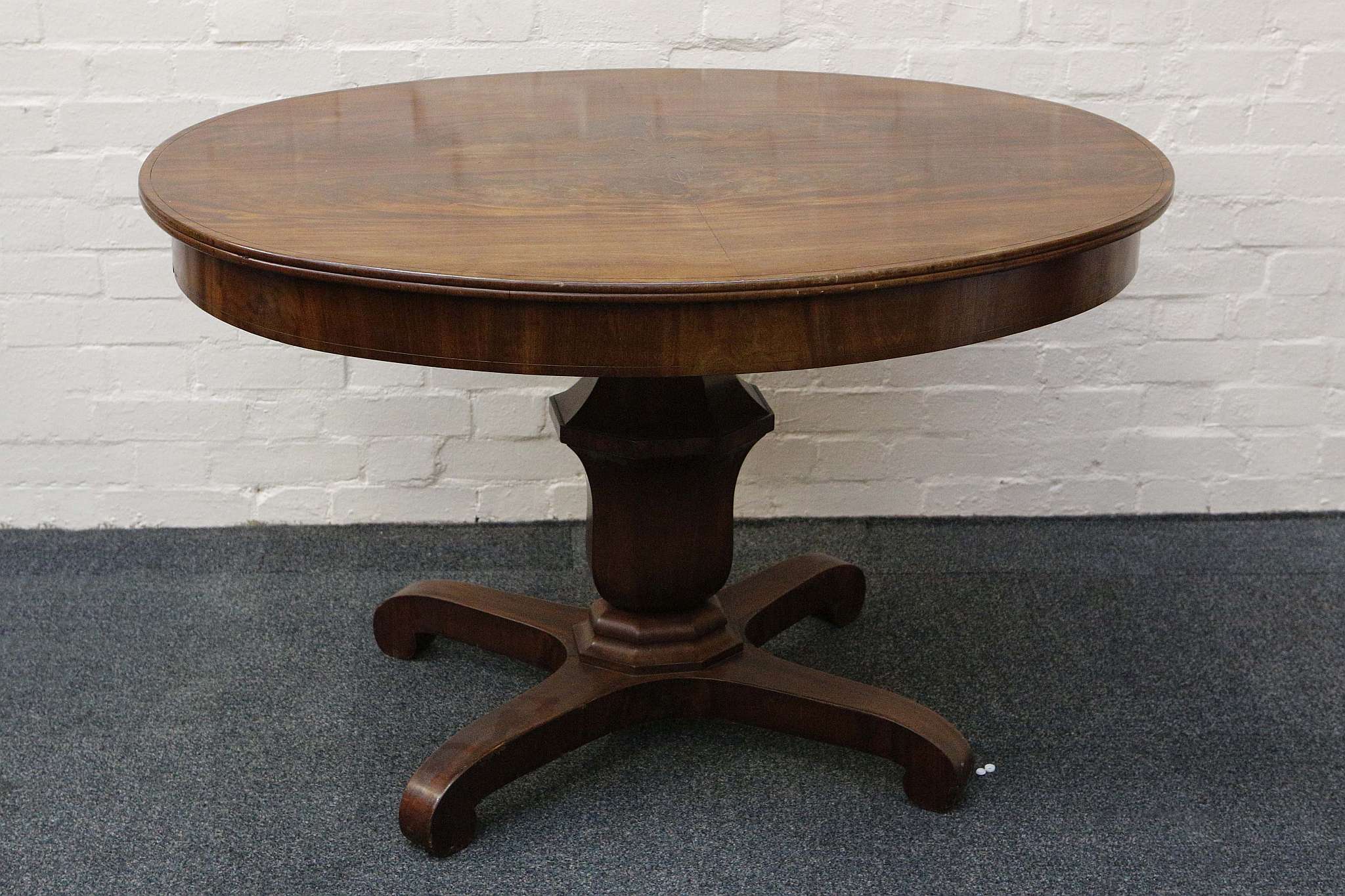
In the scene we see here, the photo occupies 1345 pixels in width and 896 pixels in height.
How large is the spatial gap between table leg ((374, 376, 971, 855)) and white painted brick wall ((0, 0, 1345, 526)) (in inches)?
22.5

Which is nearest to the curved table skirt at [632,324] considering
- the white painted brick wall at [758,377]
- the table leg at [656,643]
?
the table leg at [656,643]

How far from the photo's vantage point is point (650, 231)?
43.5 inches

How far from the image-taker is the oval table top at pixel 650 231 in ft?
3.29

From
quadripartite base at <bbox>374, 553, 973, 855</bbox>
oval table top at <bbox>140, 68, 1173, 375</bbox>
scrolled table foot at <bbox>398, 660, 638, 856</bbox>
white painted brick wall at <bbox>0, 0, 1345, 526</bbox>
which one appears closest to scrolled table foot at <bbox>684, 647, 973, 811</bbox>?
quadripartite base at <bbox>374, 553, 973, 855</bbox>

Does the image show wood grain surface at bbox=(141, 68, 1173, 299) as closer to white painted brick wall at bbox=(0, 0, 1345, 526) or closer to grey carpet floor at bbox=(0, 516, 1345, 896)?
white painted brick wall at bbox=(0, 0, 1345, 526)

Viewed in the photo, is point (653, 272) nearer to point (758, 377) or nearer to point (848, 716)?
point (848, 716)

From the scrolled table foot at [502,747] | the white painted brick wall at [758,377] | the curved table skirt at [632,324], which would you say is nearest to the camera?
the curved table skirt at [632,324]

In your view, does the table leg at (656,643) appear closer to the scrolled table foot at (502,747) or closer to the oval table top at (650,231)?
the scrolled table foot at (502,747)

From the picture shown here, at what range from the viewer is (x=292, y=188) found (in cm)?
124

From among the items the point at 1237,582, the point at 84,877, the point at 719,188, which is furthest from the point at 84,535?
the point at 1237,582

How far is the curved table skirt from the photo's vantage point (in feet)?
3.28

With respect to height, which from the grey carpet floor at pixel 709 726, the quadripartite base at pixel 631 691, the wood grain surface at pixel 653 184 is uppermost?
the wood grain surface at pixel 653 184

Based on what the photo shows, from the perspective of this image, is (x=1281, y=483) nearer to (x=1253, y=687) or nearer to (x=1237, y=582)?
(x=1237, y=582)

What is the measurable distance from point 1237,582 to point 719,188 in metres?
1.28
